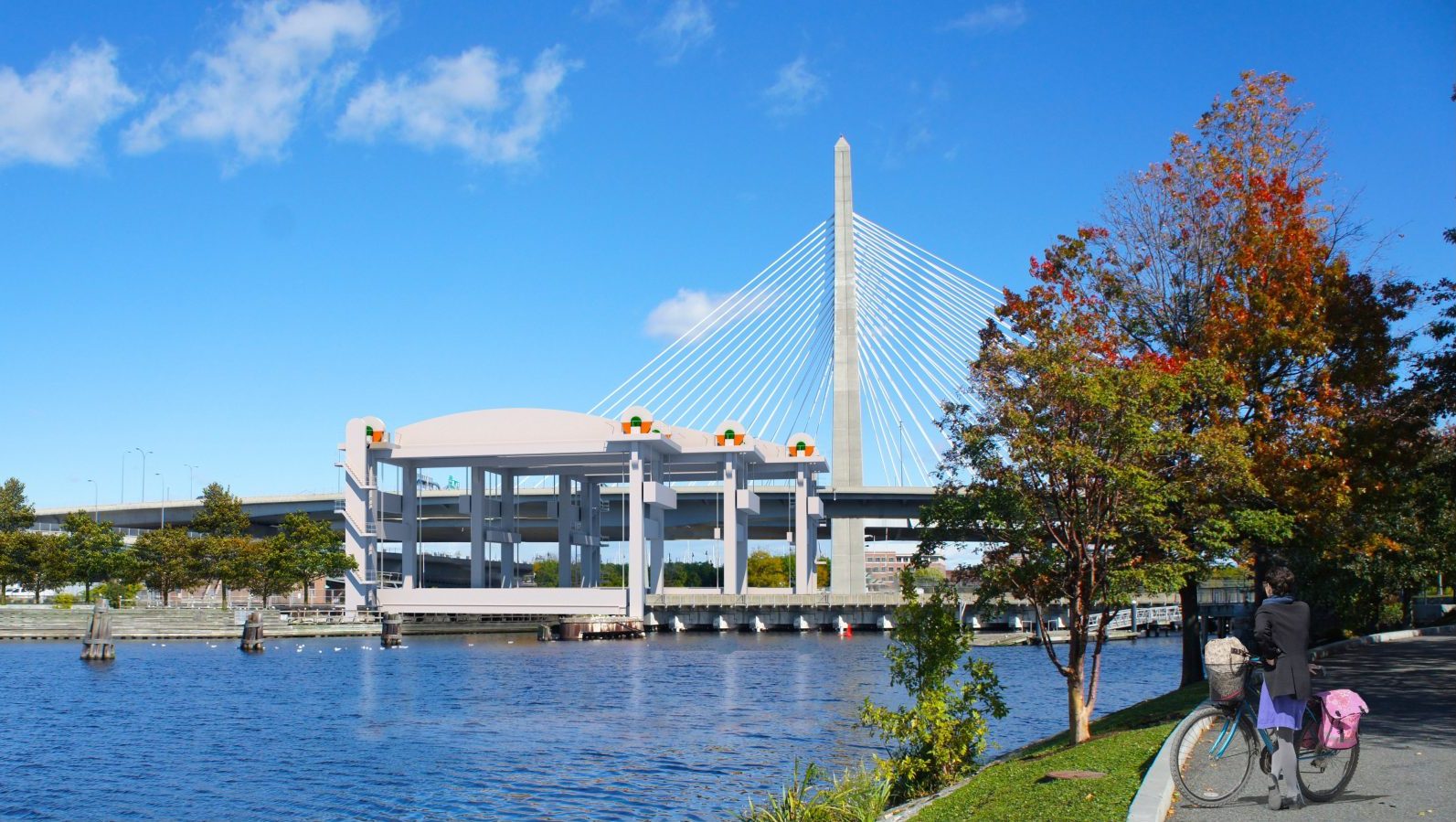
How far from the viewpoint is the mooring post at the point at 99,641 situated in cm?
5138

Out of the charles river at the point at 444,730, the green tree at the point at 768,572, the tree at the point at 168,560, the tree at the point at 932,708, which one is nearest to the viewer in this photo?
the tree at the point at 932,708

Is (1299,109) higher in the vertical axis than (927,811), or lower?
higher

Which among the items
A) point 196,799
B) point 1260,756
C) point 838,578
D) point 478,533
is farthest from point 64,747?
point 838,578

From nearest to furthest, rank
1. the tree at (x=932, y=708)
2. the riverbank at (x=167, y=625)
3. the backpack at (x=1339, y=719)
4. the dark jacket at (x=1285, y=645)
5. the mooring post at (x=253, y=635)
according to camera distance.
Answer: the dark jacket at (x=1285, y=645) < the backpack at (x=1339, y=719) < the tree at (x=932, y=708) < the mooring post at (x=253, y=635) < the riverbank at (x=167, y=625)

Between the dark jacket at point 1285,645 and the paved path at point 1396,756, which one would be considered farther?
the paved path at point 1396,756

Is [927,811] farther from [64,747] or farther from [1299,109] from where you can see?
[64,747]

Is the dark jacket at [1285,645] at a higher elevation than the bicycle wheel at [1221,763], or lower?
higher

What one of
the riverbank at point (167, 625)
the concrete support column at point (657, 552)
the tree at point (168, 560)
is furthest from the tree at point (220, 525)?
the concrete support column at point (657, 552)

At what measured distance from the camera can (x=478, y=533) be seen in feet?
263

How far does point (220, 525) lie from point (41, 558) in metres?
11.0

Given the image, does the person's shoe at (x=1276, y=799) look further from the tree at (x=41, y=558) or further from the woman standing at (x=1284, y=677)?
the tree at (x=41, y=558)

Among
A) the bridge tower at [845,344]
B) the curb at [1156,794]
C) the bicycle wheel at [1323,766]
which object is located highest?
the bridge tower at [845,344]

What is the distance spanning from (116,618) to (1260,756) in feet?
231

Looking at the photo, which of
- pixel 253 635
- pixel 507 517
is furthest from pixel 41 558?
pixel 253 635
